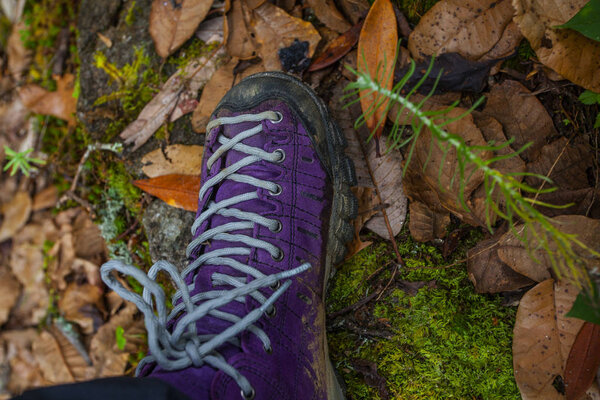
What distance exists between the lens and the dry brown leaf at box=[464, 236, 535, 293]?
5.62 feet

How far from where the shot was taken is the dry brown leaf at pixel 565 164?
1.71 m

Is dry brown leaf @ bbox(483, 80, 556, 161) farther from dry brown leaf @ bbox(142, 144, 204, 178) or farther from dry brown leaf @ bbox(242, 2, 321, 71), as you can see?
dry brown leaf @ bbox(142, 144, 204, 178)

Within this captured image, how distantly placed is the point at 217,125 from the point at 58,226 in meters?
1.68

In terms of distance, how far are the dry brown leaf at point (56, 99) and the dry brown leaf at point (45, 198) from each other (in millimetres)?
517

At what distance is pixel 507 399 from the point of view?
66.7 inches

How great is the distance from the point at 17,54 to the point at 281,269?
2950 mm

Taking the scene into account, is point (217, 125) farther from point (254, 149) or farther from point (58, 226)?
point (58, 226)

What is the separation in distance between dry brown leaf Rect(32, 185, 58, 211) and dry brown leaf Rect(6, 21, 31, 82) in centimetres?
93

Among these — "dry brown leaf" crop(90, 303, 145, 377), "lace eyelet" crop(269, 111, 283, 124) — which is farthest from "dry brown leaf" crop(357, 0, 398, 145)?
"dry brown leaf" crop(90, 303, 145, 377)

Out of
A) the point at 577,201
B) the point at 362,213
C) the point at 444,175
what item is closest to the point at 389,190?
the point at 362,213

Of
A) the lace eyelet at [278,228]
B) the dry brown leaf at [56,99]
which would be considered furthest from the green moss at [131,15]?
the lace eyelet at [278,228]

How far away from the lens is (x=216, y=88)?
7.61 ft

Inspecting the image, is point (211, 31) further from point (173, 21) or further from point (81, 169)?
point (81, 169)

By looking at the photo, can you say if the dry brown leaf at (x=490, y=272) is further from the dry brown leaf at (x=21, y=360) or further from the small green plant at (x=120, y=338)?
the dry brown leaf at (x=21, y=360)
